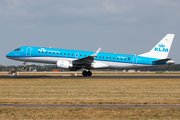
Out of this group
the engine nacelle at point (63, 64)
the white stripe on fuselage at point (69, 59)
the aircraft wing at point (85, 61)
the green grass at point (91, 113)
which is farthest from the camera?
the white stripe on fuselage at point (69, 59)

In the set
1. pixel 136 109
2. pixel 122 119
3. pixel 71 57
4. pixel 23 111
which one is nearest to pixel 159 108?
pixel 136 109

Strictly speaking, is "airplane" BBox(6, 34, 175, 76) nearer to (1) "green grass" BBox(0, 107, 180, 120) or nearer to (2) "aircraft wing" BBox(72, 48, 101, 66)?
(2) "aircraft wing" BBox(72, 48, 101, 66)

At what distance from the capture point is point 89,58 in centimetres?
3988

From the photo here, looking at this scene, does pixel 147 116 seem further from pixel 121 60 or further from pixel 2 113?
pixel 121 60

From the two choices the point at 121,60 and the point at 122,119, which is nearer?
the point at 122,119

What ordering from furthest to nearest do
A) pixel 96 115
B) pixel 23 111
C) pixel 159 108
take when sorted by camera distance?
pixel 159 108 < pixel 23 111 < pixel 96 115

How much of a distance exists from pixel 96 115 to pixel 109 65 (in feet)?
107

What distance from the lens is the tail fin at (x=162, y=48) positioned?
4562cm

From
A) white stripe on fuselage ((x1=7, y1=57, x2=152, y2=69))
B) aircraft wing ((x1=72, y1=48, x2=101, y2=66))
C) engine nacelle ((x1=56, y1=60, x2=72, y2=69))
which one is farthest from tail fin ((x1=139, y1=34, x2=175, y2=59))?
engine nacelle ((x1=56, y1=60, x2=72, y2=69))

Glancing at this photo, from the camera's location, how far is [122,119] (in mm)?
10133

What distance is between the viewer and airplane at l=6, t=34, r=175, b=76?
40.9 m

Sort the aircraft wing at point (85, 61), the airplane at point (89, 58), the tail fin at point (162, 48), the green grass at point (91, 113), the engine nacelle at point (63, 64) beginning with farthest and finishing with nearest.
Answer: the tail fin at point (162, 48) < the airplane at point (89, 58) < the aircraft wing at point (85, 61) < the engine nacelle at point (63, 64) < the green grass at point (91, 113)

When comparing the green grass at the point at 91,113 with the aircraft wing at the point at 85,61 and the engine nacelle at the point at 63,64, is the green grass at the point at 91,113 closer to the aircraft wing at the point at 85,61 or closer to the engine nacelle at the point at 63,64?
the engine nacelle at the point at 63,64

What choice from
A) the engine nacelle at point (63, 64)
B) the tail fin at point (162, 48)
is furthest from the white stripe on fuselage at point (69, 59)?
the tail fin at point (162, 48)
